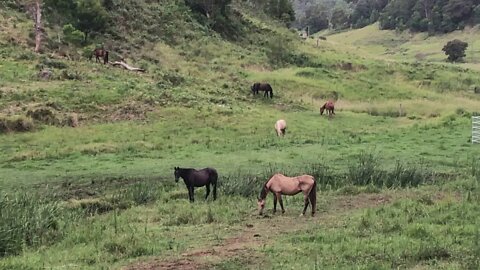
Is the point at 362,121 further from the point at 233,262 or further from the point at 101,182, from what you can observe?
the point at 233,262

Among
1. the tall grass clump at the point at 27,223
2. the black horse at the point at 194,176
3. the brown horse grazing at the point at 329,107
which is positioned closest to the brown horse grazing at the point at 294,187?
the black horse at the point at 194,176

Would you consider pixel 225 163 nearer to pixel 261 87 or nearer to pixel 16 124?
pixel 16 124

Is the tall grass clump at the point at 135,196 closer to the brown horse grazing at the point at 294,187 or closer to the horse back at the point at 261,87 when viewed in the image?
the brown horse grazing at the point at 294,187

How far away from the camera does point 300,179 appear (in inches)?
593

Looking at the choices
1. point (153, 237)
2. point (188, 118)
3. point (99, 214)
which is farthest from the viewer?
point (188, 118)

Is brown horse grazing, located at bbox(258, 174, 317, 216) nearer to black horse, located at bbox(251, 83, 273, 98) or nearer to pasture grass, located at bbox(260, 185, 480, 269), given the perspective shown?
pasture grass, located at bbox(260, 185, 480, 269)

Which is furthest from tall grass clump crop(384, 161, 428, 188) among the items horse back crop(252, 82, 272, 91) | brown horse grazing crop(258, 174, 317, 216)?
horse back crop(252, 82, 272, 91)

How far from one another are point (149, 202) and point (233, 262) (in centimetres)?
815

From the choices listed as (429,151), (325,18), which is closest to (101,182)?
(429,151)

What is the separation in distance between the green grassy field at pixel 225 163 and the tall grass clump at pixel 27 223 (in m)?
0.05

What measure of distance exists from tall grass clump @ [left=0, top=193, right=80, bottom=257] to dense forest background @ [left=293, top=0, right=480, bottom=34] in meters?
101

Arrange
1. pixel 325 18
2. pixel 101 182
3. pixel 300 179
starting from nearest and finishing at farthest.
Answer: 1. pixel 300 179
2. pixel 101 182
3. pixel 325 18

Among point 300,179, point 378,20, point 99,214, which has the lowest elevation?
point 99,214

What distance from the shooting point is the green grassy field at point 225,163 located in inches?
457
